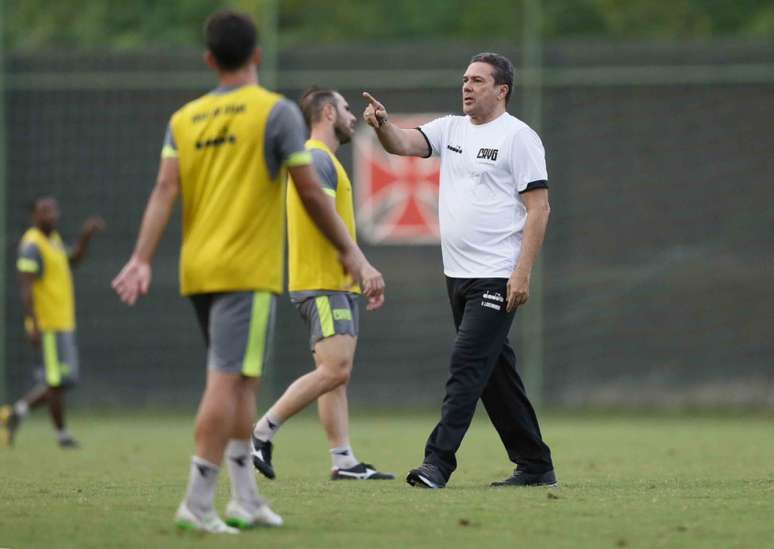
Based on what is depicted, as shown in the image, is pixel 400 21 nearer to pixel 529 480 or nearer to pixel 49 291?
pixel 49 291

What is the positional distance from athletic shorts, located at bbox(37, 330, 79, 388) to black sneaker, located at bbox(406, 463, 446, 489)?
763 centimetres

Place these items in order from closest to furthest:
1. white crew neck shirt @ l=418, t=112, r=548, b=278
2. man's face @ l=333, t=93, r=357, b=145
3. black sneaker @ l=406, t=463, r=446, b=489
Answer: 1. black sneaker @ l=406, t=463, r=446, b=489
2. white crew neck shirt @ l=418, t=112, r=548, b=278
3. man's face @ l=333, t=93, r=357, b=145

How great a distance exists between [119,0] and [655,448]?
12.2m

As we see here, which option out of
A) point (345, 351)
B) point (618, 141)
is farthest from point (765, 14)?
point (345, 351)

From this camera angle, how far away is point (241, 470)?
21.0 ft

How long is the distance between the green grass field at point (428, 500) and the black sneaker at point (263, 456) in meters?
0.07

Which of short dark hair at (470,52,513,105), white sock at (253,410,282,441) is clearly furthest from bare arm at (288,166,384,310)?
white sock at (253,410,282,441)

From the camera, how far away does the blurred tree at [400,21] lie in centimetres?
2025

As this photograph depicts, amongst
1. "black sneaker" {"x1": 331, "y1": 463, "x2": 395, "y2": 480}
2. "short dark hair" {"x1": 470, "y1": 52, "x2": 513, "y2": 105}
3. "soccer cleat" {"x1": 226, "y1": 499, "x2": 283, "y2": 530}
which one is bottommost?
"black sneaker" {"x1": 331, "y1": 463, "x2": 395, "y2": 480}

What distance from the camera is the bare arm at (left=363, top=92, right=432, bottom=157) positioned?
326 inches

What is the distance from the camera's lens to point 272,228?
20.7 ft

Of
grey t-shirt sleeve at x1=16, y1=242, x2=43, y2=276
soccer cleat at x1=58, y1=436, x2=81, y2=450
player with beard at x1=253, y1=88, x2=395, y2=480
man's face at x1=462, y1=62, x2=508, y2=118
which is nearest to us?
man's face at x1=462, y1=62, x2=508, y2=118

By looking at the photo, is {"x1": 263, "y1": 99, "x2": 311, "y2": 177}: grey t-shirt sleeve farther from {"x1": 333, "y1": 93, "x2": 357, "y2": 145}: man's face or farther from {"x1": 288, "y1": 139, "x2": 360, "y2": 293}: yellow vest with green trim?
{"x1": 333, "y1": 93, "x2": 357, "y2": 145}: man's face

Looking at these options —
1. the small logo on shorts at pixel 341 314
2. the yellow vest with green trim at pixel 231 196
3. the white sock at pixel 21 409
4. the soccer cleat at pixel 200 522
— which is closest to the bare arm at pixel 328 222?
the yellow vest with green trim at pixel 231 196
